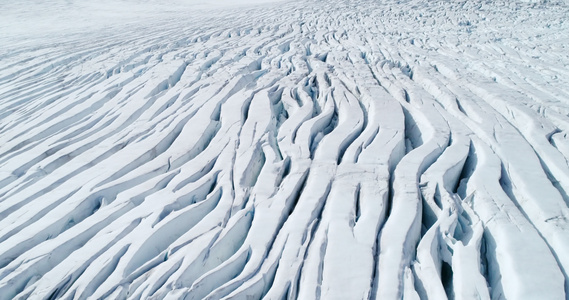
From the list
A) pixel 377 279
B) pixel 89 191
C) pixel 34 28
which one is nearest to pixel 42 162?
pixel 89 191

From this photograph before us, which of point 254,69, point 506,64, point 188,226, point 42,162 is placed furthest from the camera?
point 254,69

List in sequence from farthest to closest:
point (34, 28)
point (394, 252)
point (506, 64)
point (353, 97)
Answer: point (34, 28)
point (506, 64)
point (353, 97)
point (394, 252)

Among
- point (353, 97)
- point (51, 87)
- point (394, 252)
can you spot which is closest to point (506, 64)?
point (353, 97)

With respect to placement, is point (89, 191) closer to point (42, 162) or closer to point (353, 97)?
point (42, 162)

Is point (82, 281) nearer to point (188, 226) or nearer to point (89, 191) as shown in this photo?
point (188, 226)

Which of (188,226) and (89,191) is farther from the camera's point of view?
(89,191)

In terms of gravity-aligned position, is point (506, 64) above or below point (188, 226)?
below
